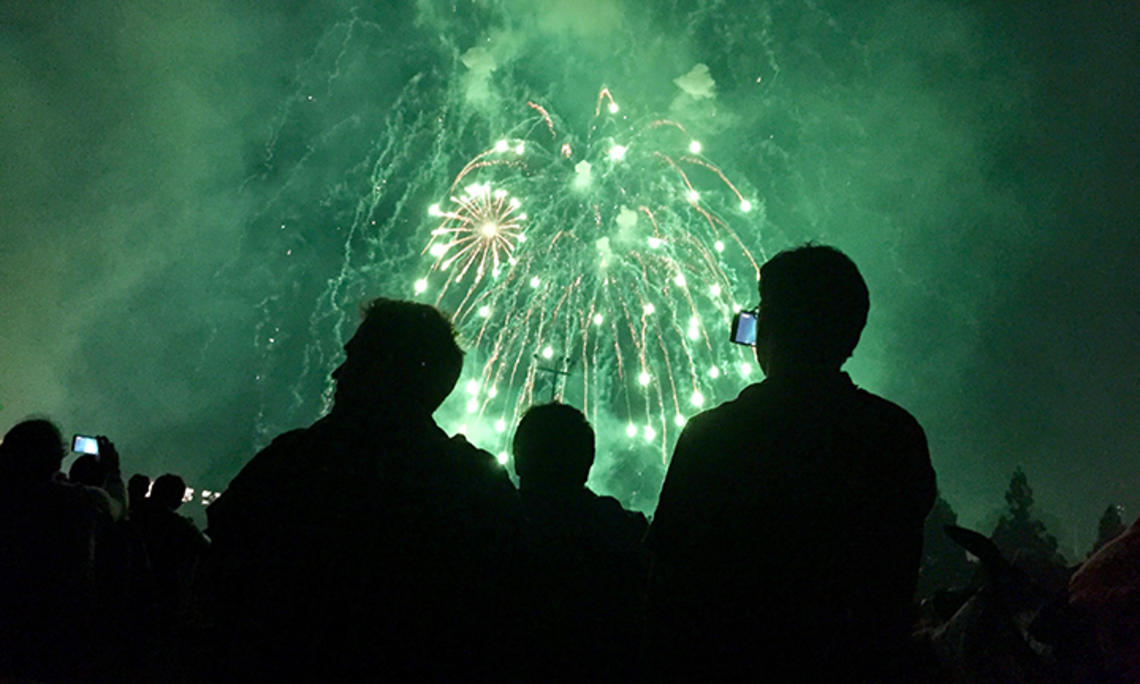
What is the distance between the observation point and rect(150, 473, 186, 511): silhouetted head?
5.29m

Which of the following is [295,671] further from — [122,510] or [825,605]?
[122,510]

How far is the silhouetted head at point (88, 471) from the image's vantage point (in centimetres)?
565

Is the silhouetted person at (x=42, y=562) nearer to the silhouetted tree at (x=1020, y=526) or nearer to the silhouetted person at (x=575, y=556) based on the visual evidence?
the silhouetted person at (x=575, y=556)

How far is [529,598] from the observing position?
2424mm

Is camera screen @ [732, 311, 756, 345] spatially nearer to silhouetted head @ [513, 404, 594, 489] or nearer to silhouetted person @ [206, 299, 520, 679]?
silhouetted head @ [513, 404, 594, 489]

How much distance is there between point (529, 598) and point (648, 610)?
580mm

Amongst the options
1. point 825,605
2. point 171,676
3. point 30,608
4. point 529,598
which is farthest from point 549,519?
point 171,676

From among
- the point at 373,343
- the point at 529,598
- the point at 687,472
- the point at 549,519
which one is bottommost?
the point at 529,598

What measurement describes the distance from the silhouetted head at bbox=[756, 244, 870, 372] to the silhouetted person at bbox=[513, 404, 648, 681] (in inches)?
54.6

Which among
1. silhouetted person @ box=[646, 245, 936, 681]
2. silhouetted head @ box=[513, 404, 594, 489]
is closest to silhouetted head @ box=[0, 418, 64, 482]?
silhouetted head @ box=[513, 404, 594, 489]

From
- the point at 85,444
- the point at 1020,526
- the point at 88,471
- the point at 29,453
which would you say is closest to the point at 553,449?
the point at 29,453

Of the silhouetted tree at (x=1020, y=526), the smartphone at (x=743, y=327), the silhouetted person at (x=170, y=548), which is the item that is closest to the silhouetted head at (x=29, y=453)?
the silhouetted person at (x=170, y=548)

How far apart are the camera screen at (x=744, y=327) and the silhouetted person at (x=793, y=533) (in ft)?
3.43

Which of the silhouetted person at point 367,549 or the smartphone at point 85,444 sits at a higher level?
the smartphone at point 85,444
